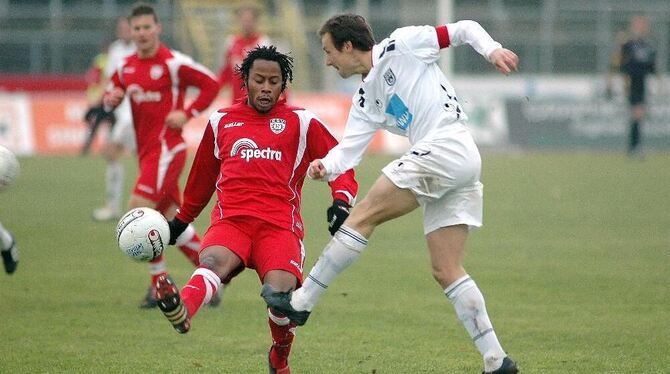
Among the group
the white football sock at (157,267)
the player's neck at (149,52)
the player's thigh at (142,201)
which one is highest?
the player's neck at (149,52)

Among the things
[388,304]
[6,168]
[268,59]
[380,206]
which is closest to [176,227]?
[268,59]

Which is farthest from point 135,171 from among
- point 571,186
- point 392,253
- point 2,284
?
point 2,284

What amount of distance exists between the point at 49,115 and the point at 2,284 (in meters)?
16.3

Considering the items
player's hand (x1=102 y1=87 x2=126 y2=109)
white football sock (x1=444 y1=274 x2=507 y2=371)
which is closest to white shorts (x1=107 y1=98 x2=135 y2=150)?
player's hand (x1=102 y1=87 x2=126 y2=109)

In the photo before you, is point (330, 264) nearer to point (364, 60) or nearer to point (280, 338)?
point (280, 338)

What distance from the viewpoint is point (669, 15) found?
33188 millimetres

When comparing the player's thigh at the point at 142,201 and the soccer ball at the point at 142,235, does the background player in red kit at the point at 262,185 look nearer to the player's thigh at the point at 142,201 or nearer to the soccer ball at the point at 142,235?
the soccer ball at the point at 142,235

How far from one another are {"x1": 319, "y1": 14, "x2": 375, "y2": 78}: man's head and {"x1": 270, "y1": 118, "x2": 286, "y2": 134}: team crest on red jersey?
453mm

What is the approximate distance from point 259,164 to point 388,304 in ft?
10.4

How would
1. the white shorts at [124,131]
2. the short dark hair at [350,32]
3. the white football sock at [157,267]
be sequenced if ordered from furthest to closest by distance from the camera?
the white shorts at [124,131] → the white football sock at [157,267] → the short dark hair at [350,32]

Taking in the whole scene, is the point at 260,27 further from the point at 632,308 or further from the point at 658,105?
the point at 632,308

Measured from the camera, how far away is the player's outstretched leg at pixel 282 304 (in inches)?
247

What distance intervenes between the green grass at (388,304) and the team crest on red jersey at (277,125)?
1480 millimetres

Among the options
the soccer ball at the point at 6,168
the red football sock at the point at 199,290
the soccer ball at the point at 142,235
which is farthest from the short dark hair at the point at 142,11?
the red football sock at the point at 199,290
